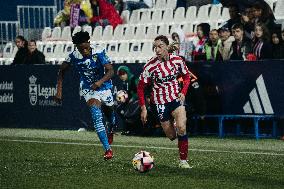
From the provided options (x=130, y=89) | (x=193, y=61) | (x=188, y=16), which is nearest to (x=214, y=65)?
(x=193, y=61)

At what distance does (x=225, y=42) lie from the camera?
2088cm

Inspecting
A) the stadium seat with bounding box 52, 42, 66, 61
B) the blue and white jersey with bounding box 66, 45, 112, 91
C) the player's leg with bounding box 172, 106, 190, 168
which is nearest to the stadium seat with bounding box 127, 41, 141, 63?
the stadium seat with bounding box 52, 42, 66, 61

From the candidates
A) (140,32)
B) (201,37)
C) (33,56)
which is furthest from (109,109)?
(140,32)

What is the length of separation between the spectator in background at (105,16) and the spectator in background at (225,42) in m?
7.69

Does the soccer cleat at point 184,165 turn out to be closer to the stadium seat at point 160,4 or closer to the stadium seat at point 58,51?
the stadium seat at point 160,4

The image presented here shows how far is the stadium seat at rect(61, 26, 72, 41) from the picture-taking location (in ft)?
98.1

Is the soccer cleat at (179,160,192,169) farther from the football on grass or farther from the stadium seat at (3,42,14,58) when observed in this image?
the stadium seat at (3,42,14,58)

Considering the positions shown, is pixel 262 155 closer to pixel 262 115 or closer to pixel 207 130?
pixel 262 115

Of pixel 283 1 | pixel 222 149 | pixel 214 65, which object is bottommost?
pixel 222 149

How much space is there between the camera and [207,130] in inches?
830

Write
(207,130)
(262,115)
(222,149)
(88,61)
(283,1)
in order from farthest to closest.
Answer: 1. (283,1)
2. (207,130)
3. (262,115)
4. (222,149)
5. (88,61)

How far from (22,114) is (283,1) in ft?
24.7

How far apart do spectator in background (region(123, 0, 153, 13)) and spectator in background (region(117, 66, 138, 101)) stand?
7689 millimetres

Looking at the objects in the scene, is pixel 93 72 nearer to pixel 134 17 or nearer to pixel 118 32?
pixel 118 32
